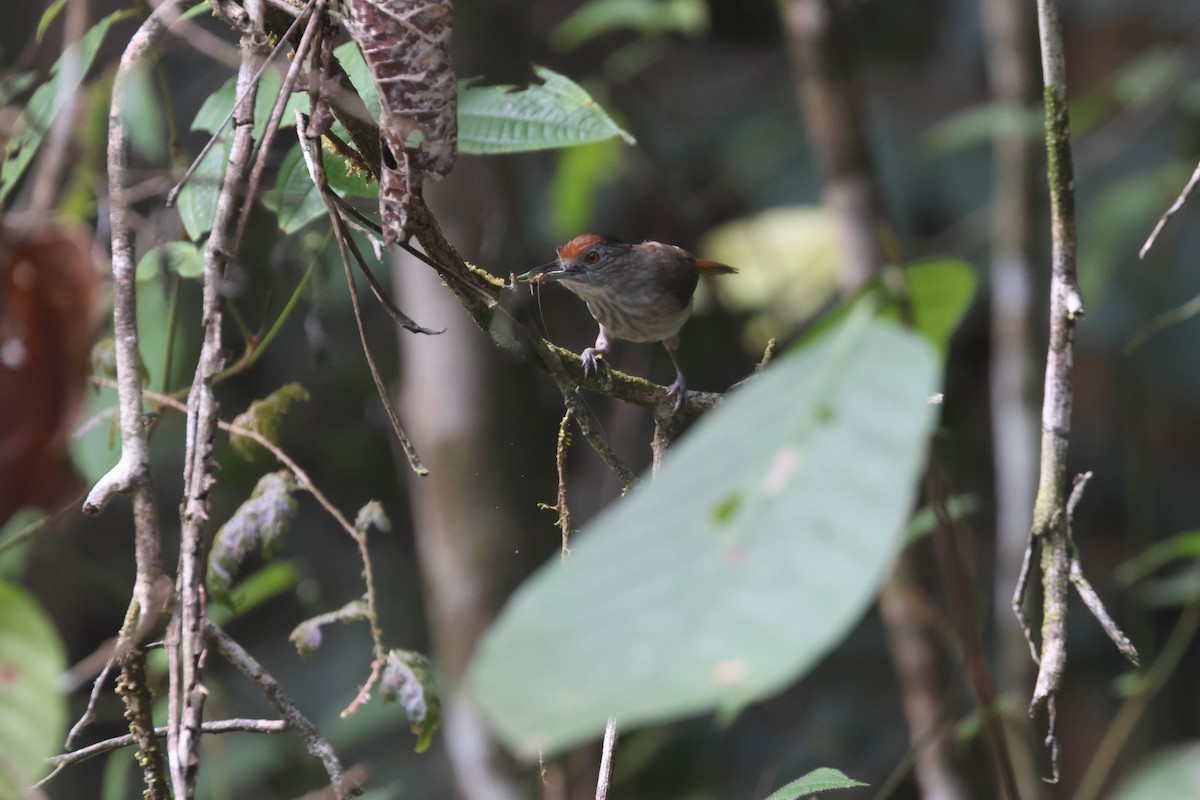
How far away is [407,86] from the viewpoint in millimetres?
1218

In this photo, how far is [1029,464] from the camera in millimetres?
3941

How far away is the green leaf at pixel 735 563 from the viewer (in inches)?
21.7

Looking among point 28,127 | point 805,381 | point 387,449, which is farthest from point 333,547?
point 805,381

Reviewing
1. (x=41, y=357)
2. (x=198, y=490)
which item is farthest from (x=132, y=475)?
(x=41, y=357)

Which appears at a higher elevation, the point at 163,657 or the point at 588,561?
the point at 588,561

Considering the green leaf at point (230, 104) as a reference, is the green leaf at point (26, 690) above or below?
below

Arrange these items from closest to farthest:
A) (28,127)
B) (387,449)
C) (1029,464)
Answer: (28,127) < (1029,464) < (387,449)

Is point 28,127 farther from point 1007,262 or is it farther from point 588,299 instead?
point 1007,262

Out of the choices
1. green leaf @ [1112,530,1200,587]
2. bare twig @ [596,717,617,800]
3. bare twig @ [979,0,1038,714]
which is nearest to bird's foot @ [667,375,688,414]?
bare twig @ [596,717,617,800]

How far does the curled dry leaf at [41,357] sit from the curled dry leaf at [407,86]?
1.08 feet

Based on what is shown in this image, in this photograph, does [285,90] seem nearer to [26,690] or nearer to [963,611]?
[26,690]

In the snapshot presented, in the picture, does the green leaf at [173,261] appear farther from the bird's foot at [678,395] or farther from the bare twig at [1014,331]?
the bare twig at [1014,331]

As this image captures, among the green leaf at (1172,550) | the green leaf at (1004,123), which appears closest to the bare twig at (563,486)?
the green leaf at (1172,550)

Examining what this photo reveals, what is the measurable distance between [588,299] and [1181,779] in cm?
220
